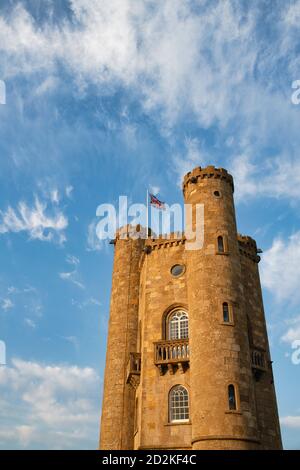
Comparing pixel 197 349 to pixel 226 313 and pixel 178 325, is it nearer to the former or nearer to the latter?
pixel 226 313

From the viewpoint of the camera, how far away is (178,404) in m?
27.9

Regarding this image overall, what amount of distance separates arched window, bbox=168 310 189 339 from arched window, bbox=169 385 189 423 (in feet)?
11.6

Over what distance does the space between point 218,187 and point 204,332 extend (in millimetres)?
11179

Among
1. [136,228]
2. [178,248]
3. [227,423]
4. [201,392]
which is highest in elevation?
[136,228]

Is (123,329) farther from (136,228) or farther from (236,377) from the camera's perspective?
(236,377)

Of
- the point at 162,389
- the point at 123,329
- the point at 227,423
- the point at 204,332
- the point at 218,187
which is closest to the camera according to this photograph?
the point at 227,423

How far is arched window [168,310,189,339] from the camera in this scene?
30.5 metres

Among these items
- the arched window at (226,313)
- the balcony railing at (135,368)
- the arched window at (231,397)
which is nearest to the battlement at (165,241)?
the arched window at (226,313)

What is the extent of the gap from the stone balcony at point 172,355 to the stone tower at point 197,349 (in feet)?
0.21

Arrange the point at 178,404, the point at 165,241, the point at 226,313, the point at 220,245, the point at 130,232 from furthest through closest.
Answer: the point at 130,232 → the point at 165,241 → the point at 220,245 → the point at 178,404 → the point at 226,313

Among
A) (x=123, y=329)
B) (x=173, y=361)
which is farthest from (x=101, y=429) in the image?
(x=173, y=361)

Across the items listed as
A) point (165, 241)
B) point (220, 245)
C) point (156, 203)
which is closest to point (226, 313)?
point (220, 245)

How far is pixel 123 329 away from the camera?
123 feet

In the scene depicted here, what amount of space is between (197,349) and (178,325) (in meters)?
4.33
